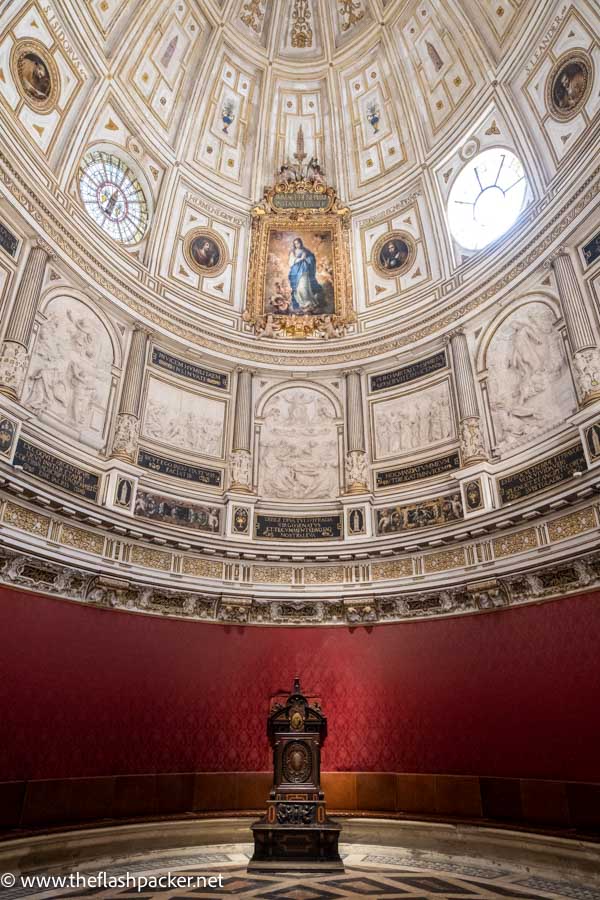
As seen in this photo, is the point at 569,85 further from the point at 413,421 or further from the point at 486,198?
the point at 413,421

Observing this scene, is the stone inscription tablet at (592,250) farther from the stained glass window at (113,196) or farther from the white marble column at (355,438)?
the stained glass window at (113,196)

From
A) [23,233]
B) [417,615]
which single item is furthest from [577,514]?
[23,233]

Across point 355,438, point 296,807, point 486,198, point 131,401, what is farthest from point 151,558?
point 486,198

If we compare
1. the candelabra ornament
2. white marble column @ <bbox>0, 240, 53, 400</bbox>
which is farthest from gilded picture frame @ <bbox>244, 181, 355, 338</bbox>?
the candelabra ornament

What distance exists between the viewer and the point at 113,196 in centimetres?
1627

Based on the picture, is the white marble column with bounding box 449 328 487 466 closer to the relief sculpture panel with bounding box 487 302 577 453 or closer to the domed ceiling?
the relief sculpture panel with bounding box 487 302 577 453

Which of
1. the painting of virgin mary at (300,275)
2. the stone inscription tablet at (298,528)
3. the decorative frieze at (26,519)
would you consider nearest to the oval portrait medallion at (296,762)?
the stone inscription tablet at (298,528)

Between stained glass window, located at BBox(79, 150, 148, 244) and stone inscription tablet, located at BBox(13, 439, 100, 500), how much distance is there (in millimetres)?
7090

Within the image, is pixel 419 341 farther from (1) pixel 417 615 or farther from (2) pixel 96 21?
(2) pixel 96 21

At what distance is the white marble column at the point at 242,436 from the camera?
15.5 metres

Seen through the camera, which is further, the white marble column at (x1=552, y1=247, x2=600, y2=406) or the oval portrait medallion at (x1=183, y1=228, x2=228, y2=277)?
the oval portrait medallion at (x1=183, y1=228, x2=228, y2=277)

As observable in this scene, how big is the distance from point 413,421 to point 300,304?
5.70 metres

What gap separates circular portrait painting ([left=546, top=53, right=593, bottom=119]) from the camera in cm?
1309

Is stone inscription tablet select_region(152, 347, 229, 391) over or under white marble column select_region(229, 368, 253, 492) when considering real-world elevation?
over
